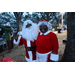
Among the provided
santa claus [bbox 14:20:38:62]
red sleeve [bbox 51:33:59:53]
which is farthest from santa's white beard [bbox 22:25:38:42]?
red sleeve [bbox 51:33:59:53]

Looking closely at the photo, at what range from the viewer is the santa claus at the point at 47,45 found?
1498mm

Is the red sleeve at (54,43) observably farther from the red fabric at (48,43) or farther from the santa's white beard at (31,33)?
the santa's white beard at (31,33)

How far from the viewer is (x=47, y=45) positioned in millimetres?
1532

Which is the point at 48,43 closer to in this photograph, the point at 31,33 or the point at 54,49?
the point at 54,49

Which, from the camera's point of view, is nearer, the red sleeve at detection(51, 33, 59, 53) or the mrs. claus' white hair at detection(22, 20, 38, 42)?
the red sleeve at detection(51, 33, 59, 53)

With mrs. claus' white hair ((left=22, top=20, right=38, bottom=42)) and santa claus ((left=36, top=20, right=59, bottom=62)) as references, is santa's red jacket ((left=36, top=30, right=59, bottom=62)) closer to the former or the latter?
santa claus ((left=36, top=20, right=59, bottom=62))

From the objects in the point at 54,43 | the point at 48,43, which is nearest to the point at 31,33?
the point at 48,43

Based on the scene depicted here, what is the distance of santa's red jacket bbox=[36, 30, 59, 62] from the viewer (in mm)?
1496

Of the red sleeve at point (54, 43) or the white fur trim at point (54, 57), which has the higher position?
the red sleeve at point (54, 43)

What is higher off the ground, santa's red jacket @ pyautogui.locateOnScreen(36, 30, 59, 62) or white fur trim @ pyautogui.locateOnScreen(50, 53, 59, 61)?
santa's red jacket @ pyautogui.locateOnScreen(36, 30, 59, 62)

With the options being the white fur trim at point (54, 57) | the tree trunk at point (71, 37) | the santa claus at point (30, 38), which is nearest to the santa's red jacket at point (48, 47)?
the white fur trim at point (54, 57)

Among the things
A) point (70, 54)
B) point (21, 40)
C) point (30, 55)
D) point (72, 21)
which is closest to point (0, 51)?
point (21, 40)

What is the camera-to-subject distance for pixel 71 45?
6.52 feet

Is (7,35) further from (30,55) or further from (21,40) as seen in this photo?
(30,55)
